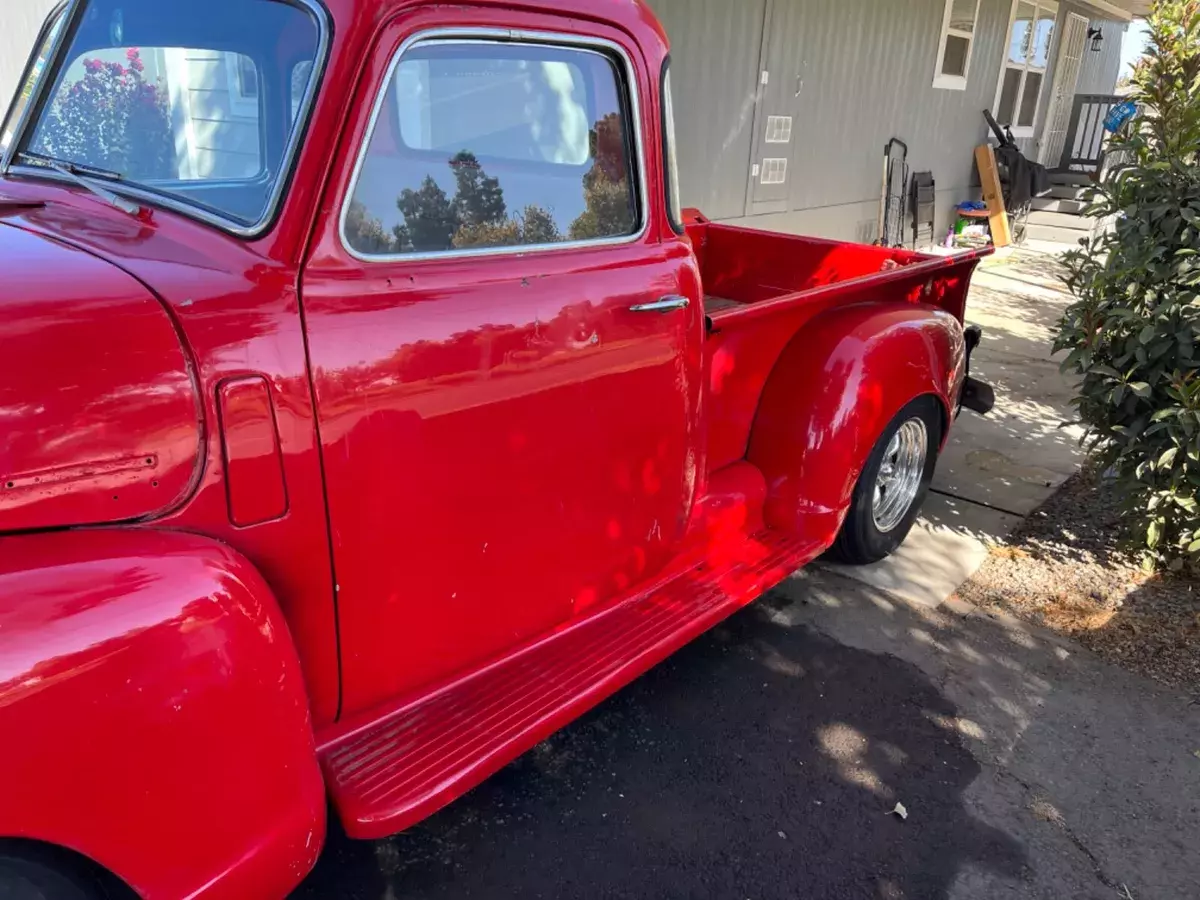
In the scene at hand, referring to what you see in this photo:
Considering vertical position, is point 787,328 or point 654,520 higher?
point 787,328

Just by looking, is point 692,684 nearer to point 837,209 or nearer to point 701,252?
point 701,252

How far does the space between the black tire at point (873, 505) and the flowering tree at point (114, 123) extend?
2.48m

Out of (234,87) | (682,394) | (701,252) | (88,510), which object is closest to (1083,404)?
(701,252)

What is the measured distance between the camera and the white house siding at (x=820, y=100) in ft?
→ 23.2

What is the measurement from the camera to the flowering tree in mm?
2057

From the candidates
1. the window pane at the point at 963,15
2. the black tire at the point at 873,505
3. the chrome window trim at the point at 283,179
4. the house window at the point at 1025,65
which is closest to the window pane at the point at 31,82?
the chrome window trim at the point at 283,179

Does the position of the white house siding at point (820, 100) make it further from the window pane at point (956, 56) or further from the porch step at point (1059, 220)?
the porch step at point (1059, 220)

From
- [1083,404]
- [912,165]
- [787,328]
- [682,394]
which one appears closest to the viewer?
[682,394]

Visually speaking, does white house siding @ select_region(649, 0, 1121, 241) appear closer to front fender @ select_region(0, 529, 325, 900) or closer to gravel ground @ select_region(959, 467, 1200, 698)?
gravel ground @ select_region(959, 467, 1200, 698)

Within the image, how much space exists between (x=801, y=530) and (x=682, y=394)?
92cm

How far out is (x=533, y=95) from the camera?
213 centimetres

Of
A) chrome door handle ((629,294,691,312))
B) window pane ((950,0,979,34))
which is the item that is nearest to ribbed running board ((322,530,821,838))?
chrome door handle ((629,294,691,312))

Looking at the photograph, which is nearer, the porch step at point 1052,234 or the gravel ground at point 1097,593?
the gravel ground at point 1097,593

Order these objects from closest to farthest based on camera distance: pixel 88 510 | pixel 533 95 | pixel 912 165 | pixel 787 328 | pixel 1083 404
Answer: pixel 88 510
pixel 533 95
pixel 787 328
pixel 1083 404
pixel 912 165
